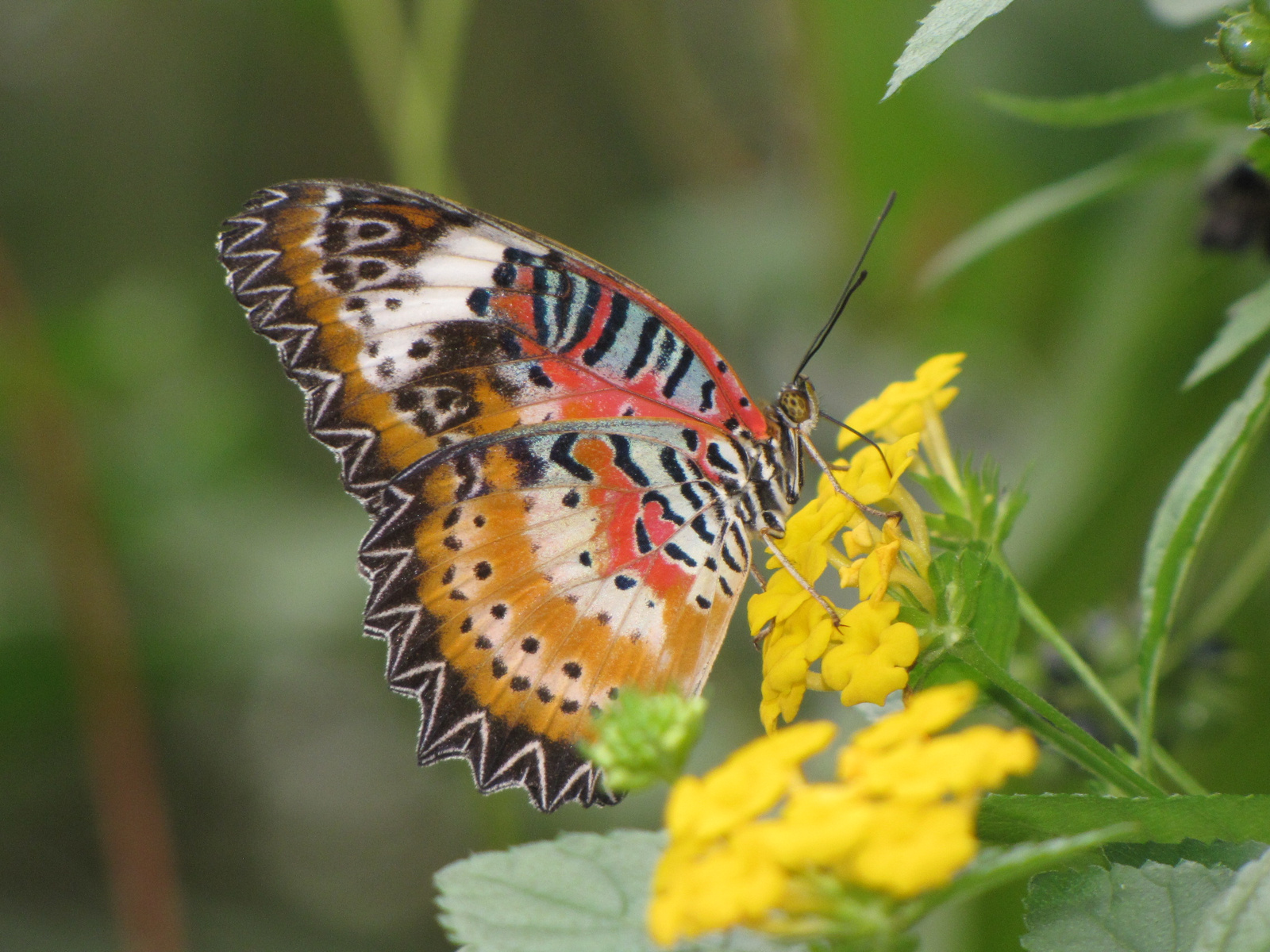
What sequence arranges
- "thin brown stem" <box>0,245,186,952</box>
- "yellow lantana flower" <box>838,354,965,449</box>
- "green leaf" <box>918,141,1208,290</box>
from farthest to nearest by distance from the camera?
"thin brown stem" <box>0,245,186,952</box>
"green leaf" <box>918,141,1208,290</box>
"yellow lantana flower" <box>838,354,965,449</box>

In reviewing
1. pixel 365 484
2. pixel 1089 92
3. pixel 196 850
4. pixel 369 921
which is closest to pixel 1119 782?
pixel 365 484

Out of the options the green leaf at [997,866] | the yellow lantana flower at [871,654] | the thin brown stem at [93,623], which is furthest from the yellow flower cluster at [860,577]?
the thin brown stem at [93,623]

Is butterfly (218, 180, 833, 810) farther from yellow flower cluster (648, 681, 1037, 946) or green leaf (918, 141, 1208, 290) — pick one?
yellow flower cluster (648, 681, 1037, 946)

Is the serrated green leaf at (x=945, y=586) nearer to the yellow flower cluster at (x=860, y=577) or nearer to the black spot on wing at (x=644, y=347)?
the yellow flower cluster at (x=860, y=577)

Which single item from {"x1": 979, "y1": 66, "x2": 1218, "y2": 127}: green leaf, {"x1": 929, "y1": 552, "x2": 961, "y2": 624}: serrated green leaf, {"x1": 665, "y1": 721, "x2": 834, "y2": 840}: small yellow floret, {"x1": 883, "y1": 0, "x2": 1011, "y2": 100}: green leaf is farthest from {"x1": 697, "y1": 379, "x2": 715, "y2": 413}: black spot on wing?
{"x1": 665, "y1": 721, "x2": 834, "y2": 840}: small yellow floret

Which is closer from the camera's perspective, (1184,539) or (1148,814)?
(1148,814)

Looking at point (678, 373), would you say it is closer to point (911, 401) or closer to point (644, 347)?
point (644, 347)

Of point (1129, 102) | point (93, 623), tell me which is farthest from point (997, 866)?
point (93, 623)
